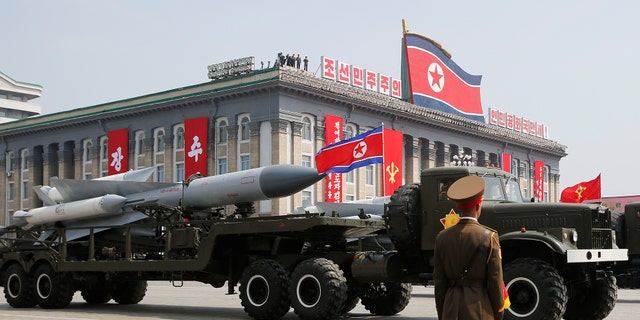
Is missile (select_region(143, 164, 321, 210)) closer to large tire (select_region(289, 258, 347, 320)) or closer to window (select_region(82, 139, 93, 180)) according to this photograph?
large tire (select_region(289, 258, 347, 320))

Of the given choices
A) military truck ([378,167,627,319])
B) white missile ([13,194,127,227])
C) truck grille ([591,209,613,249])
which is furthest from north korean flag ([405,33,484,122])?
truck grille ([591,209,613,249])

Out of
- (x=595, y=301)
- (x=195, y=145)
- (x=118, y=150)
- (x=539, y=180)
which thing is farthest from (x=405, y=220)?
(x=539, y=180)

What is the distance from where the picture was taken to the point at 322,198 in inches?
2340

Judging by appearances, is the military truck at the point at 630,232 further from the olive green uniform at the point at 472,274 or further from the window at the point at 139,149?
the window at the point at 139,149

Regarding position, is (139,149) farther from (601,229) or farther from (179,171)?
(601,229)

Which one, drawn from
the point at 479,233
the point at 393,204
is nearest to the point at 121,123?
the point at 393,204

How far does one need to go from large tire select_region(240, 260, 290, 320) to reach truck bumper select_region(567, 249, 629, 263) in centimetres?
497

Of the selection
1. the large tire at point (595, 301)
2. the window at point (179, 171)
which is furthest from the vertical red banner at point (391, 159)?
the large tire at point (595, 301)

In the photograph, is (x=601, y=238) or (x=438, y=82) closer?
(x=601, y=238)

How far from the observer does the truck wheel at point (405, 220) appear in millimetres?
13984

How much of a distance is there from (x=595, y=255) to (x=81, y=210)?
476 inches

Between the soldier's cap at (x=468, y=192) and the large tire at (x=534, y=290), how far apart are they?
19.6 feet

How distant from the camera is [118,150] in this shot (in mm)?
65500

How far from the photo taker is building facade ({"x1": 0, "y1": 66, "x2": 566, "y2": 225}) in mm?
57156
